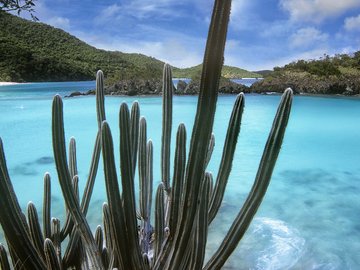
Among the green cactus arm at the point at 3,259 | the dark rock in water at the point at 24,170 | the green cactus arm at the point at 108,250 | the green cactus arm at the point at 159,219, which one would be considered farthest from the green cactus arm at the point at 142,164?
the dark rock in water at the point at 24,170

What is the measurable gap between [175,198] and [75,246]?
28.1 inches

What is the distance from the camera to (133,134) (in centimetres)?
203

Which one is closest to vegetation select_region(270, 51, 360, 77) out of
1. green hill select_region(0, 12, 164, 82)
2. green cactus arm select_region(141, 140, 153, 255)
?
green hill select_region(0, 12, 164, 82)

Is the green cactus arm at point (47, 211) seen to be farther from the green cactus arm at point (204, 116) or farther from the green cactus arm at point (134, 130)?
the green cactus arm at point (204, 116)

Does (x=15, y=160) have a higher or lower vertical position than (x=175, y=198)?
lower

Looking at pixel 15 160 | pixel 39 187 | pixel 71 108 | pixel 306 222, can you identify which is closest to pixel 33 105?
pixel 71 108

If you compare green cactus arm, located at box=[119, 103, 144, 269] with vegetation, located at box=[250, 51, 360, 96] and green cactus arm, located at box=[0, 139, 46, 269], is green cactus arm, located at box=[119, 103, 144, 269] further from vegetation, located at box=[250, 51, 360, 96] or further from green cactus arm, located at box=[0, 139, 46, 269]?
vegetation, located at box=[250, 51, 360, 96]

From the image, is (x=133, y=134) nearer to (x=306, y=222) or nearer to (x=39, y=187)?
(x=306, y=222)

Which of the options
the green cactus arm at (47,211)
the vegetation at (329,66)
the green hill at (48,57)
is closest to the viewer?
the green cactus arm at (47,211)

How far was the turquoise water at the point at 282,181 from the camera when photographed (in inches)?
200

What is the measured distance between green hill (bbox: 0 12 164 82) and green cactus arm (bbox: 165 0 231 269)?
4764 centimetres

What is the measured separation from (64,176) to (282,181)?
24.8 feet

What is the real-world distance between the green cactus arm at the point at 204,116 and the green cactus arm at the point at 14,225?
63 cm

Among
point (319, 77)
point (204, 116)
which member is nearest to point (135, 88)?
point (319, 77)
